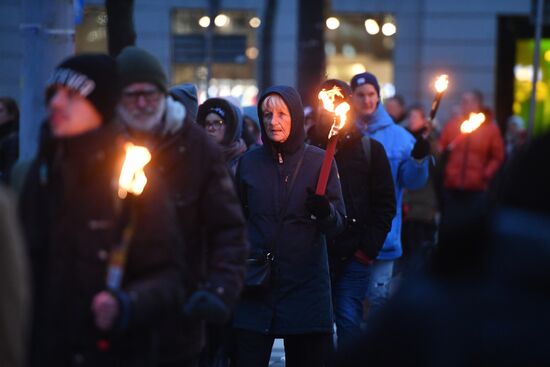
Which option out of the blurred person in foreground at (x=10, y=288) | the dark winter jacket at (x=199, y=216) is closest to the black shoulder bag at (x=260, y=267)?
the dark winter jacket at (x=199, y=216)

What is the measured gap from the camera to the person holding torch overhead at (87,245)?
3.75 metres

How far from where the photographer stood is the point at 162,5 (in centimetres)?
2480

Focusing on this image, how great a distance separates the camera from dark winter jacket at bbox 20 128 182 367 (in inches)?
148

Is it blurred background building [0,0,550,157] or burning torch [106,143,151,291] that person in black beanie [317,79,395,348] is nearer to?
burning torch [106,143,151,291]

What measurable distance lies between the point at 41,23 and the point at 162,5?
60.5 ft

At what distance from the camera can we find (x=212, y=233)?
4.55 meters

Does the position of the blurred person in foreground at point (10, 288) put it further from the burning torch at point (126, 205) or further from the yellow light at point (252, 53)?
the yellow light at point (252, 53)

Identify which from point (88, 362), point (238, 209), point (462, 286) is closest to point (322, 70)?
point (238, 209)

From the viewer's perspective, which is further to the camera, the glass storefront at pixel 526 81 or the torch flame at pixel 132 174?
the glass storefront at pixel 526 81

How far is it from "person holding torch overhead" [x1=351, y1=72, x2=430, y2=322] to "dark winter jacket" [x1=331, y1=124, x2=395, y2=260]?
0.53 meters

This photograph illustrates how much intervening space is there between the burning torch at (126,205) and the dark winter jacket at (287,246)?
223cm

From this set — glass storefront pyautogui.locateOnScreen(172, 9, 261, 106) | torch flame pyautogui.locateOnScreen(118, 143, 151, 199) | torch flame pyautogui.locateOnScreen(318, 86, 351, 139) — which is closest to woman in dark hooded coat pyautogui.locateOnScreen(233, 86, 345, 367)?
torch flame pyautogui.locateOnScreen(318, 86, 351, 139)

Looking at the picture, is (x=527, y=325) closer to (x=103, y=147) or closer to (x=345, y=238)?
(x=103, y=147)

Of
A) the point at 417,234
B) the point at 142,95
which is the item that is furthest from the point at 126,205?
the point at 417,234
